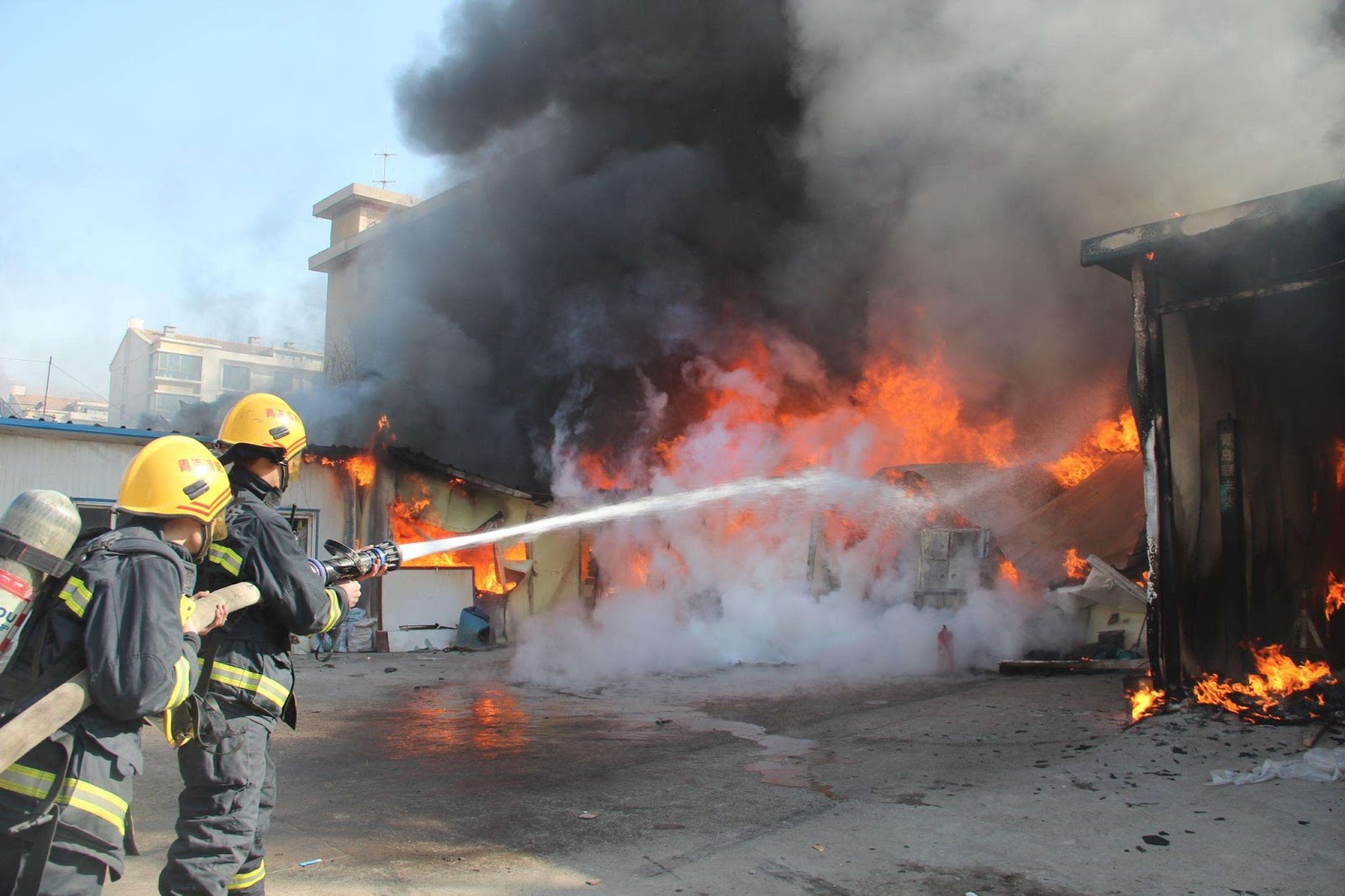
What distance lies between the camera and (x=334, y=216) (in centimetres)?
2811

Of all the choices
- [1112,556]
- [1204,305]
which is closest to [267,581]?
[1204,305]

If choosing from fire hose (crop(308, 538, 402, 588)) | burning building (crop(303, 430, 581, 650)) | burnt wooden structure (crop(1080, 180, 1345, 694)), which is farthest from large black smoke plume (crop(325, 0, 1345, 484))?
fire hose (crop(308, 538, 402, 588))

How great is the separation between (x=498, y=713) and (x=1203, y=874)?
554 centimetres

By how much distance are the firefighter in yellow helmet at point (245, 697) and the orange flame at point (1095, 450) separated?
911 cm

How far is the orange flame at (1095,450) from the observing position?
404 inches

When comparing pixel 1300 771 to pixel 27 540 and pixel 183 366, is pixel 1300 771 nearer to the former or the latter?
pixel 27 540

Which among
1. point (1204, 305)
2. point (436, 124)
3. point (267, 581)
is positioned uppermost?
point (436, 124)

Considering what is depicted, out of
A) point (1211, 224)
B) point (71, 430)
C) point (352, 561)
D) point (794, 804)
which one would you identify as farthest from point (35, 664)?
point (71, 430)

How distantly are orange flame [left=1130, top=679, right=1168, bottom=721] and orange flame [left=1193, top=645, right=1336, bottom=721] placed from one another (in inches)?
9.4

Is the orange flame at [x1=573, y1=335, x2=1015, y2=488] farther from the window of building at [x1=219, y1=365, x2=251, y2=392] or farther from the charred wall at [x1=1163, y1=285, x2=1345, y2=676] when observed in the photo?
the window of building at [x1=219, y1=365, x2=251, y2=392]

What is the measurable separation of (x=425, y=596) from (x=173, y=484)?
11840mm

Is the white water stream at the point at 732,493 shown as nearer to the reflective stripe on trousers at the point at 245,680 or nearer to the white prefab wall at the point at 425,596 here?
the white prefab wall at the point at 425,596

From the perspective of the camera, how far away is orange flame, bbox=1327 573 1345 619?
736cm

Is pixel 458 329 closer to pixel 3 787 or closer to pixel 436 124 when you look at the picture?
pixel 436 124
